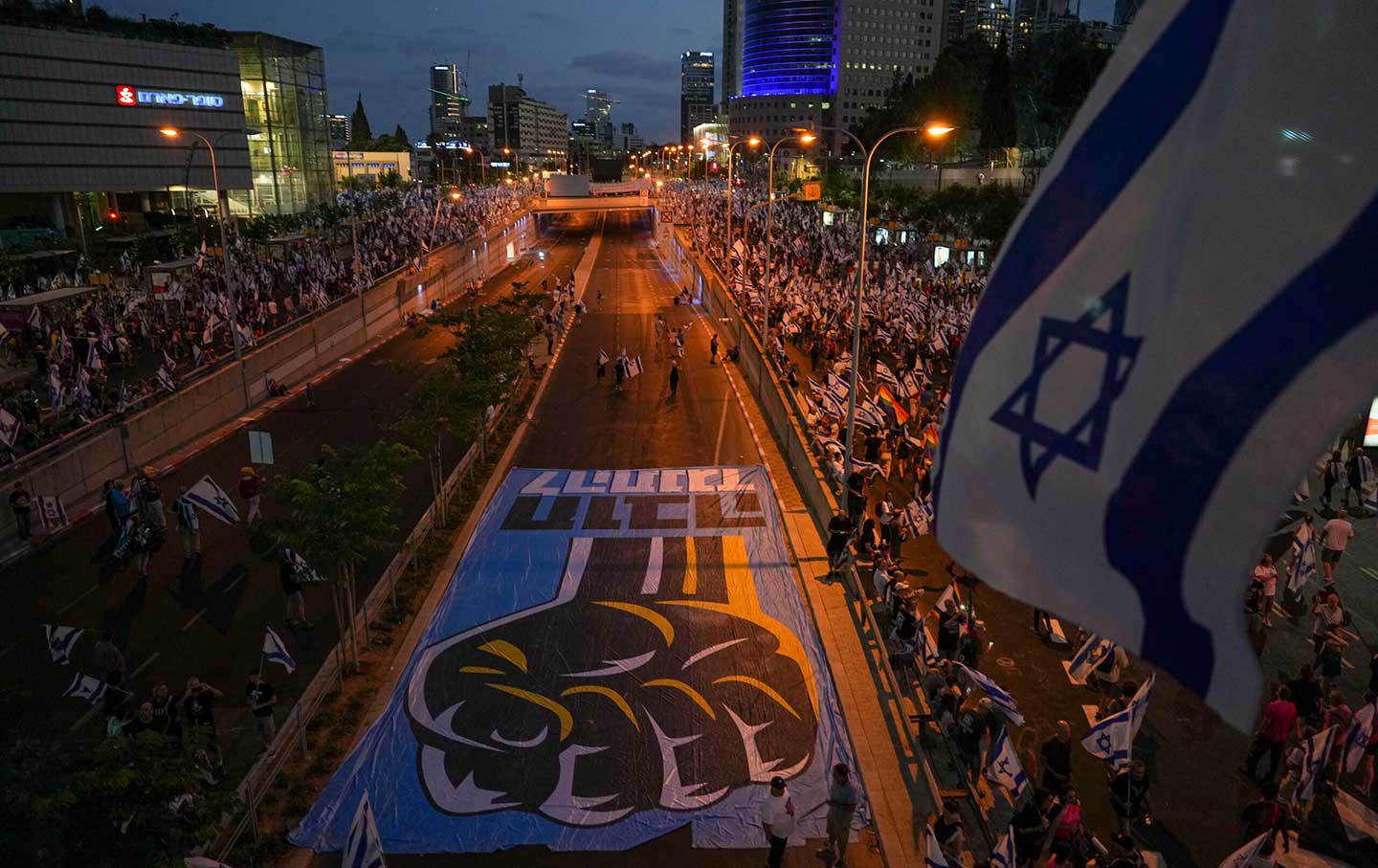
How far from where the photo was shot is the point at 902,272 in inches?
1889

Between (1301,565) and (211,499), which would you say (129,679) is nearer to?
(211,499)

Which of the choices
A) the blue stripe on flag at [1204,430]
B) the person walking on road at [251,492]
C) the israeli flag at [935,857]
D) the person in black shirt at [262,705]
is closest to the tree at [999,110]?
the person walking on road at [251,492]

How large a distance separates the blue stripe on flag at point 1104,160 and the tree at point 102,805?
7.22 m

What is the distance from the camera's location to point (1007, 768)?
1046 centimetres

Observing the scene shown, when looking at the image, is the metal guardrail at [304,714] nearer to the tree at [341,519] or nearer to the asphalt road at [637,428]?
the tree at [341,519]

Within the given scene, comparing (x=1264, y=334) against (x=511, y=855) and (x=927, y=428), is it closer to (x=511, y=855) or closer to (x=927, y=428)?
(x=511, y=855)

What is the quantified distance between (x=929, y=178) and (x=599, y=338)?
5536 cm

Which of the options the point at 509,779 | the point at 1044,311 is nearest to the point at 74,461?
the point at 509,779

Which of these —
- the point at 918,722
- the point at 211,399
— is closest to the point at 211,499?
the point at 918,722

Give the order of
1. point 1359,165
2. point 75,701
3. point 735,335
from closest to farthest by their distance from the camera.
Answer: point 1359,165
point 75,701
point 735,335

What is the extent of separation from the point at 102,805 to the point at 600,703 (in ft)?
24.9

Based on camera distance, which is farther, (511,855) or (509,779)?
(509,779)

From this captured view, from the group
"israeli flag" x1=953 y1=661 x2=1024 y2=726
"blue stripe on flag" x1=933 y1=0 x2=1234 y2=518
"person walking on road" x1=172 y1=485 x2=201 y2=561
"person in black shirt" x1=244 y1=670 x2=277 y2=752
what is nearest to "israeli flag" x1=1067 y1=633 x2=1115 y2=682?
"israeli flag" x1=953 y1=661 x2=1024 y2=726

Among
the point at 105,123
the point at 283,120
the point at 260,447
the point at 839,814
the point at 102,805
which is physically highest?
the point at 283,120
